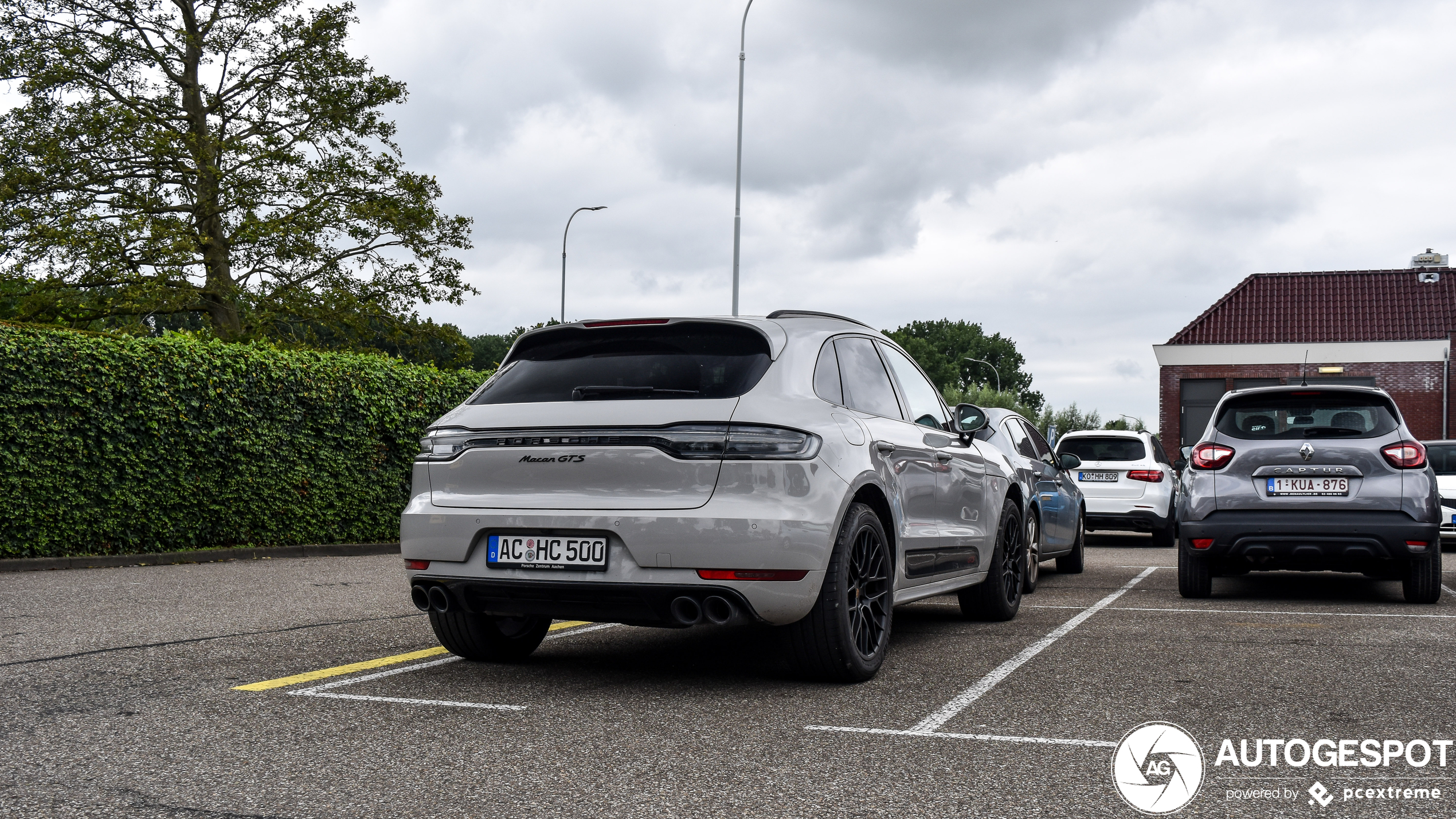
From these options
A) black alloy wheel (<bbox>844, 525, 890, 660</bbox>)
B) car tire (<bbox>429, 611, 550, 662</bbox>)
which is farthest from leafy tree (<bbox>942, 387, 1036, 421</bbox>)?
black alloy wheel (<bbox>844, 525, 890, 660</bbox>)

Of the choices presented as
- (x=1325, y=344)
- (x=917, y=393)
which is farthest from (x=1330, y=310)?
(x=917, y=393)

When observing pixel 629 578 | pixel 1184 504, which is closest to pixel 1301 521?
pixel 1184 504

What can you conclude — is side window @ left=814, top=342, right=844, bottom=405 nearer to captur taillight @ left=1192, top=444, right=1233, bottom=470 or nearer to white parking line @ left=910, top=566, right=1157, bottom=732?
white parking line @ left=910, top=566, right=1157, bottom=732

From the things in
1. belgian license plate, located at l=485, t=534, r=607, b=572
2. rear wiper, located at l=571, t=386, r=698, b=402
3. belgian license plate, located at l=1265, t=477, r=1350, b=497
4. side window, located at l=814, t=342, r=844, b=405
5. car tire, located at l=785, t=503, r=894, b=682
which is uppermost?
side window, located at l=814, t=342, r=844, b=405

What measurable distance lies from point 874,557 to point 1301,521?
15.4 feet

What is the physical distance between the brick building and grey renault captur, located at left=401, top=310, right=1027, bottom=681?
1490 inches

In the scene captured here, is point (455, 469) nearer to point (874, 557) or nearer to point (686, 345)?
point (686, 345)

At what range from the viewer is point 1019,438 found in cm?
1102

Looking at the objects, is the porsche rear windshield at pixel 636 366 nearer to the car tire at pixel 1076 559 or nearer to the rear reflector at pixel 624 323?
the rear reflector at pixel 624 323

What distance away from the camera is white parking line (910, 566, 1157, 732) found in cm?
470

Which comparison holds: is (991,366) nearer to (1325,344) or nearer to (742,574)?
(1325,344)

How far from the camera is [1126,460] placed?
57.0ft

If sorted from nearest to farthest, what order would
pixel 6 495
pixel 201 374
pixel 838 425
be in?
pixel 838 425 < pixel 6 495 < pixel 201 374

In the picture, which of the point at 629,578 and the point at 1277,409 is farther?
the point at 1277,409
